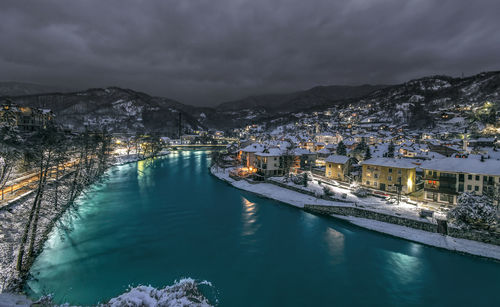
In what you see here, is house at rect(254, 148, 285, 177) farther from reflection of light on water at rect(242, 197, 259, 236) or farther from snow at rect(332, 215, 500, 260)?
snow at rect(332, 215, 500, 260)

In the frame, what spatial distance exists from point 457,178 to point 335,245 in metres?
14.1

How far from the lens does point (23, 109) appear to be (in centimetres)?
4016

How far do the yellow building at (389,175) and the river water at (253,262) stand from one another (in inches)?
362

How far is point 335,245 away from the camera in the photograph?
1603 centimetres

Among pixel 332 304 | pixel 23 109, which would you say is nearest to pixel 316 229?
pixel 332 304

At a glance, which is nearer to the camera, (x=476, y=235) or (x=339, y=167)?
(x=476, y=235)

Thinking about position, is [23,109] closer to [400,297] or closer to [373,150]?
[400,297]

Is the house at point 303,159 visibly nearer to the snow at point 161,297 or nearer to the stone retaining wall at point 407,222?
the stone retaining wall at point 407,222

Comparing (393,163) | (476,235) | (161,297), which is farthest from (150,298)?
(393,163)

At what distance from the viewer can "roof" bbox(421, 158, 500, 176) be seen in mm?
19256

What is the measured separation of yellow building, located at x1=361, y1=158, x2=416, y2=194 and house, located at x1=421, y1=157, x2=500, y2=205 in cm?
198

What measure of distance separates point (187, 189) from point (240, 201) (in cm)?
922

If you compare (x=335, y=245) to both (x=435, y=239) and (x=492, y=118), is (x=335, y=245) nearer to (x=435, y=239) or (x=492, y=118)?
(x=435, y=239)

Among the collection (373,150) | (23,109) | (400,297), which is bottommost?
(400,297)
